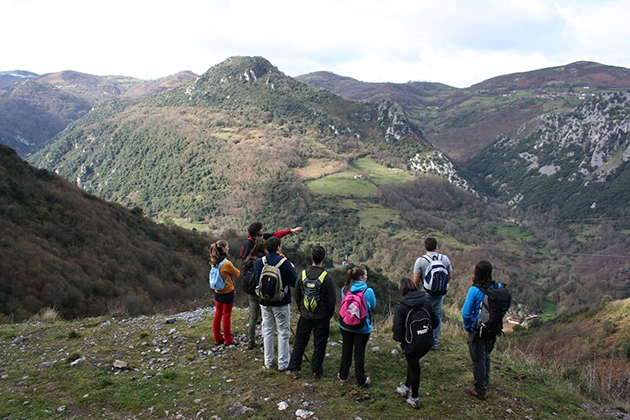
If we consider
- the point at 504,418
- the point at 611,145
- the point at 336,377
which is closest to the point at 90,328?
the point at 336,377

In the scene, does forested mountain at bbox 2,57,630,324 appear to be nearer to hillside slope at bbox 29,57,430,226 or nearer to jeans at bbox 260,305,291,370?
hillside slope at bbox 29,57,430,226

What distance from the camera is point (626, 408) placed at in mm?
5520

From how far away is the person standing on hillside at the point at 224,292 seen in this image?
6535 millimetres

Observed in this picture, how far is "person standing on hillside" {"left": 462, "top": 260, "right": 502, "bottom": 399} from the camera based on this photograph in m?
5.08

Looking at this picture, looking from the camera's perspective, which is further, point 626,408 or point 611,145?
point 611,145

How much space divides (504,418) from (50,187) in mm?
28802

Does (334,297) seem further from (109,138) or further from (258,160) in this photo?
(109,138)

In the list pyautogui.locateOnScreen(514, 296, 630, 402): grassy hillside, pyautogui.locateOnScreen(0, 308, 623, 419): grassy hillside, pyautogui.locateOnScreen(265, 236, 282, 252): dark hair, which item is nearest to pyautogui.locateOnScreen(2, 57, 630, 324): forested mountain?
pyautogui.locateOnScreen(514, 296, 630, 402): grassy hillside

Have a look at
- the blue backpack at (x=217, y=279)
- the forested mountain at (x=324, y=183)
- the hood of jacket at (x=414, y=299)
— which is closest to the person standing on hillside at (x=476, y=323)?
the hood of jacket at (x=414, y=299)

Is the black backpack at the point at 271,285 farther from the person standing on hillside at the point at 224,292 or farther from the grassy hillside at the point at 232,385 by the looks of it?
the grassy hillside at the point at 232,385

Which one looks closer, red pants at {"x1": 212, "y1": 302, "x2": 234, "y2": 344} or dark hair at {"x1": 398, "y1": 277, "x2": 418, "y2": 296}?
dark hair at {"x1": 398, "y1": 277, "x2": 418, "y2": 296}

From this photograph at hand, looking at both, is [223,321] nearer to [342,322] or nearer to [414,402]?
[342,322]

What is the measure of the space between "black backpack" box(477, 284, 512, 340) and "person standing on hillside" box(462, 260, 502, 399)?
0.34 feet

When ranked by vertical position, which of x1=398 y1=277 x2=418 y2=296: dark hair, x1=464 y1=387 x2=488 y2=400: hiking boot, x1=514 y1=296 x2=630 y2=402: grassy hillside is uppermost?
x1=398 y1=277 x2=418 y2=296: dark hair
